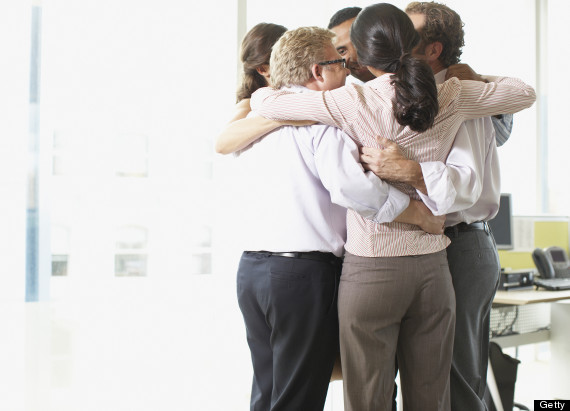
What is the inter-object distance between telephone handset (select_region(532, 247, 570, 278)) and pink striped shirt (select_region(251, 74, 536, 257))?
91.7 inches

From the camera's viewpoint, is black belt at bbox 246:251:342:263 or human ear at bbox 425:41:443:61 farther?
human ear at bbox 425:41:443:61

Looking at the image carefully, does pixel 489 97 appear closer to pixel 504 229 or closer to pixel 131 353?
pixel 131 353

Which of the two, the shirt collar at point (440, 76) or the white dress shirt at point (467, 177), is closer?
the white dress shirt at point (467, 177)

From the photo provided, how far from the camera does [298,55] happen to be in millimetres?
1652

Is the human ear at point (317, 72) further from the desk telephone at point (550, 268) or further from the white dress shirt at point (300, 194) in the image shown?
the desk telephone at point (550, 268)

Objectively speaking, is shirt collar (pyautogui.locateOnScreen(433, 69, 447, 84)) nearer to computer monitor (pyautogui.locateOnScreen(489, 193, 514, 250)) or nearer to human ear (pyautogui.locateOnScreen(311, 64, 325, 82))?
human ear (pyautogui.locateOnScreen(311, 64, 325, 82))

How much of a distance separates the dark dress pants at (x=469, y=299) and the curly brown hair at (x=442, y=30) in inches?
21.8

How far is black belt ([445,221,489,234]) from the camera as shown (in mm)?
1806

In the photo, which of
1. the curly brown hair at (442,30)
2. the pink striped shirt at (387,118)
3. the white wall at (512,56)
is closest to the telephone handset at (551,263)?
the white wall at (512,56)

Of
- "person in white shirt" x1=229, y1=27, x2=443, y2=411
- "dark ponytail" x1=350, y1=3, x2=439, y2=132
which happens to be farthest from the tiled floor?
"dark ponytail" x1=350, y1=3, x2=439, y2=132

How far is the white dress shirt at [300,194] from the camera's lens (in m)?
1.53

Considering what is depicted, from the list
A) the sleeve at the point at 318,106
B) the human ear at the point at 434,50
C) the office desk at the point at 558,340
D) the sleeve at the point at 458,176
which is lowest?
the office desk at the point at 558,340

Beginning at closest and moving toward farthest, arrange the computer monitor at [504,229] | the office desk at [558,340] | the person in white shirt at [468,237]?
the person in white shirt at [468,237], the office desk at [558,340], the computer monitor at [504,229]

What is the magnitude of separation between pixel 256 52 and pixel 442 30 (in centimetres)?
59
